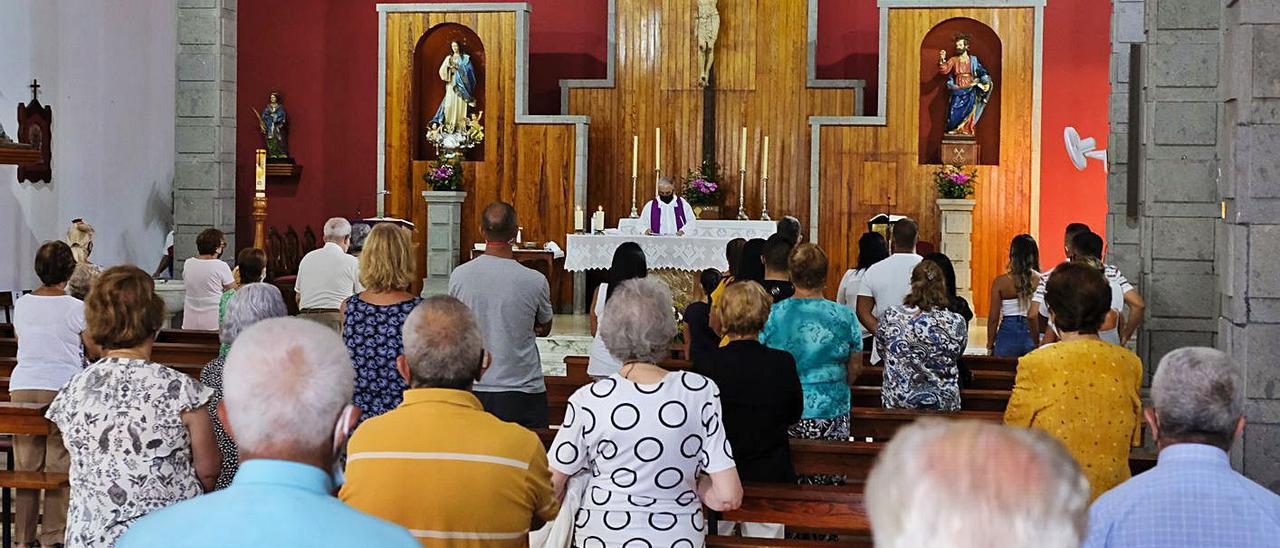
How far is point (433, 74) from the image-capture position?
47.5ft

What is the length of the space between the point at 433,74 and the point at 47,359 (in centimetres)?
927

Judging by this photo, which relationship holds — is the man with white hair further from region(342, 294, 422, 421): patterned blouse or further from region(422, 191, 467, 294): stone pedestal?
region(422, 191, 467, 294): stone pedestal

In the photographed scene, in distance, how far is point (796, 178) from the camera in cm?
1382

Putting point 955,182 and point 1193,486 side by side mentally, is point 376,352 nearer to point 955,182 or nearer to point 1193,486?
point 1193,486

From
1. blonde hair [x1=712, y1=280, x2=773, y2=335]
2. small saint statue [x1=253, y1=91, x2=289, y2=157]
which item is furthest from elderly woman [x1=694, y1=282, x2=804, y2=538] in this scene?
small saint statue [x1=253, y1=91, x2=289, y2=157]

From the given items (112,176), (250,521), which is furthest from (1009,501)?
(112,176)

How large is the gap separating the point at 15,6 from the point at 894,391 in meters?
7.56

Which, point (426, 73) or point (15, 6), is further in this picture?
Answer: point (426, 73)

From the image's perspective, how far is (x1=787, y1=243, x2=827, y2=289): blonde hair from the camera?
5.11m

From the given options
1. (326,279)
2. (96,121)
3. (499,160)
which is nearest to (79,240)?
(326,279)

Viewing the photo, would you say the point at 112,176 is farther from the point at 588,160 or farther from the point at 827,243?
the point at 827,243

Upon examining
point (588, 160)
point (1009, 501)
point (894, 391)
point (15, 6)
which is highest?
point (15, 6)

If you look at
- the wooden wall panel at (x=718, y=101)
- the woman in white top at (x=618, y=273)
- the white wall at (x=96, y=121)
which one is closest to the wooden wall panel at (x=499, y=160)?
the wooden wall panel at (x=718, y=101)

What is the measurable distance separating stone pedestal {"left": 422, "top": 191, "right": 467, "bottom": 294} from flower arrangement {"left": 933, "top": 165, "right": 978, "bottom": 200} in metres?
4.37
